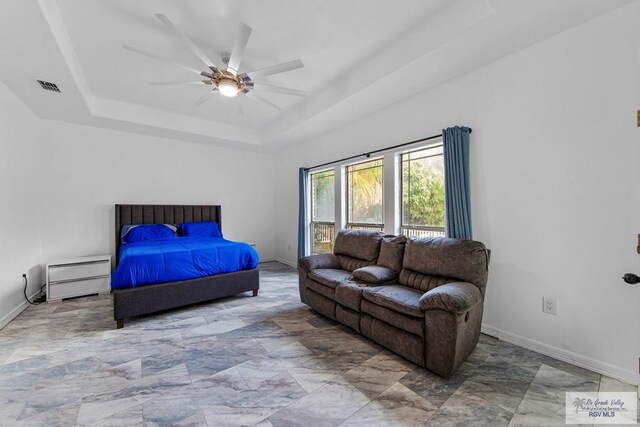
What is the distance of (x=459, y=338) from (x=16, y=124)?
5.37 m

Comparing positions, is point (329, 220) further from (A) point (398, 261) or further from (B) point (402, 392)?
(B) point (402, 392)

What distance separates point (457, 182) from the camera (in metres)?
2.70

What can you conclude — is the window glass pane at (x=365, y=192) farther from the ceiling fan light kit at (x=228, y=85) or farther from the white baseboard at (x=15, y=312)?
the white baseboard at (x=15, y=312)

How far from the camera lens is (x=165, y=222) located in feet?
16.0

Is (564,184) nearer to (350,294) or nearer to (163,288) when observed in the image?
(350,294)

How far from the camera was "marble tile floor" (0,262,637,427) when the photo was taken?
156cm

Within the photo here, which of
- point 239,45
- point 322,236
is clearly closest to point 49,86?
point 239,45

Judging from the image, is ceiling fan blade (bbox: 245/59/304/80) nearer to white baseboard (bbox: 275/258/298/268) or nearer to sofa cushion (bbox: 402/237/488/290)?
sofa cushion (bbox: 402/237/488/290)

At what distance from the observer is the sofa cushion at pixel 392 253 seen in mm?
2846

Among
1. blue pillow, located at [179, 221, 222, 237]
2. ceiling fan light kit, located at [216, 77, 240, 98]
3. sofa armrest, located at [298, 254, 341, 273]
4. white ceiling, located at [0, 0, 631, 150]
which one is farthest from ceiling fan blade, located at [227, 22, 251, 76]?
blue pillow, located at [179, 221, 222, 237]

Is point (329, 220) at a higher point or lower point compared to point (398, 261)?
higher

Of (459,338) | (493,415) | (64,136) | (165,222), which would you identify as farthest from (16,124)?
(493,415)

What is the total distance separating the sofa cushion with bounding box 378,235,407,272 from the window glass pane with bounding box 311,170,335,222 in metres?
1.93

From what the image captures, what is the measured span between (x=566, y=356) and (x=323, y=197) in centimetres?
389
